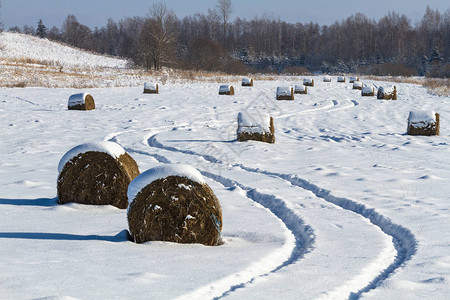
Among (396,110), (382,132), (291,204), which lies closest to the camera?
(291,204)

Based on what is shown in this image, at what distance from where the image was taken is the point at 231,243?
5930mm

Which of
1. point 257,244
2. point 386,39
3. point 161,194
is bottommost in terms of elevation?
point 257,244

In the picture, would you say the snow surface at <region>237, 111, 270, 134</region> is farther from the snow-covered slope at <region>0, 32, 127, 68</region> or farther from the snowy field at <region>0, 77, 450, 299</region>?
the snow-covered slope at <region>0, 32, 127, 68</region>

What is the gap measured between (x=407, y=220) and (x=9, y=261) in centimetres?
445

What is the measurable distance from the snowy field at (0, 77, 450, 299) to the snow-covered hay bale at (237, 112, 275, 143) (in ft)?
1.25

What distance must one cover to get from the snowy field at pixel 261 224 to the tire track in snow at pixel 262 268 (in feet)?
0.06

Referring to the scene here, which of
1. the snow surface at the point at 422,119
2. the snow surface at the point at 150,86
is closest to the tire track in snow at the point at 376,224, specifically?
the snow surface at the point at 422,119

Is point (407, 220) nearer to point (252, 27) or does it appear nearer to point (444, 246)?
point (444, 246)

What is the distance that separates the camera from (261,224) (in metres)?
6.73

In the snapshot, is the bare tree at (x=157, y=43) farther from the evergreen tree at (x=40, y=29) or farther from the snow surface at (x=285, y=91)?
the evergreen tree at (x=40, y=29)

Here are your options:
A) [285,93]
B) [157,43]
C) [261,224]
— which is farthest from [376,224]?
[157,43]

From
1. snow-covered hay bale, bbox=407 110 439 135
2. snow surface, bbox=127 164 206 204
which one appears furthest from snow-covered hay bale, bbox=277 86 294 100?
snow surface, bbox=127 164 206 204

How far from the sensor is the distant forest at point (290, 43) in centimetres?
8075

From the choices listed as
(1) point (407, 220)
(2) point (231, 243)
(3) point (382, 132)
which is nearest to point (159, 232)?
(2) point (231, 243)
